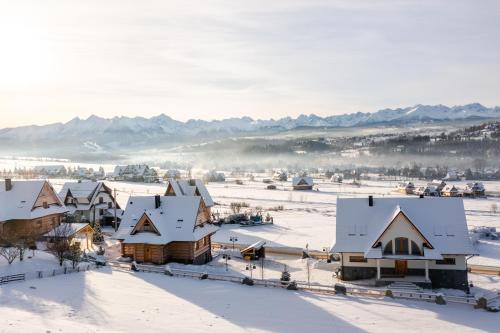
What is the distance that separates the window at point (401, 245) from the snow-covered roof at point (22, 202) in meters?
33.7

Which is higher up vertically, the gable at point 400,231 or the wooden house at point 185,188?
the wooden house at point 185,188

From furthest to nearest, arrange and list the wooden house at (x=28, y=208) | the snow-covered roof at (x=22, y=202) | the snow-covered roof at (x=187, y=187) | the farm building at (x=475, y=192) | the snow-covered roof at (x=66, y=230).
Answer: the farm building at (x=475, y=192), the snow-covered roof at (x=187, y=187), the snow-covered roof at (x=22, y=202), the wooden house at (x=28, y=208), the snow-covered roof at (x=66, y=230)

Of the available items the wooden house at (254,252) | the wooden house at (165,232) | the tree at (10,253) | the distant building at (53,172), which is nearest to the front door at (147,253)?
the wooden house at (165,232)

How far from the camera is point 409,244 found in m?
33.2

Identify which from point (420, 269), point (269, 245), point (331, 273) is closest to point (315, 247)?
point (269, 245)

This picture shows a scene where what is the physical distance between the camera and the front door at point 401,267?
33406 millimetres

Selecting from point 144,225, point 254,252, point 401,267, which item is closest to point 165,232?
point 144,225

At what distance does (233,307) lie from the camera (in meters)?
25.6

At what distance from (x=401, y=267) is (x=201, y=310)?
51.9 ft

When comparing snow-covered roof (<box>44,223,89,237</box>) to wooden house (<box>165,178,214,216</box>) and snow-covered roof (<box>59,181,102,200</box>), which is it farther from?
snow-covered roof (<box>59,181,102,200</box>)

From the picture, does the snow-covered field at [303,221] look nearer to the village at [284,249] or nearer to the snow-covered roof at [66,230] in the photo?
the village at [284,249]

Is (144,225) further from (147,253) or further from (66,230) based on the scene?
(66,230)

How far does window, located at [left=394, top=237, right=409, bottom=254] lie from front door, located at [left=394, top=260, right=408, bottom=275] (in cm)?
83

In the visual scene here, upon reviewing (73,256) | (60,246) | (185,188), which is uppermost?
(185,188)
